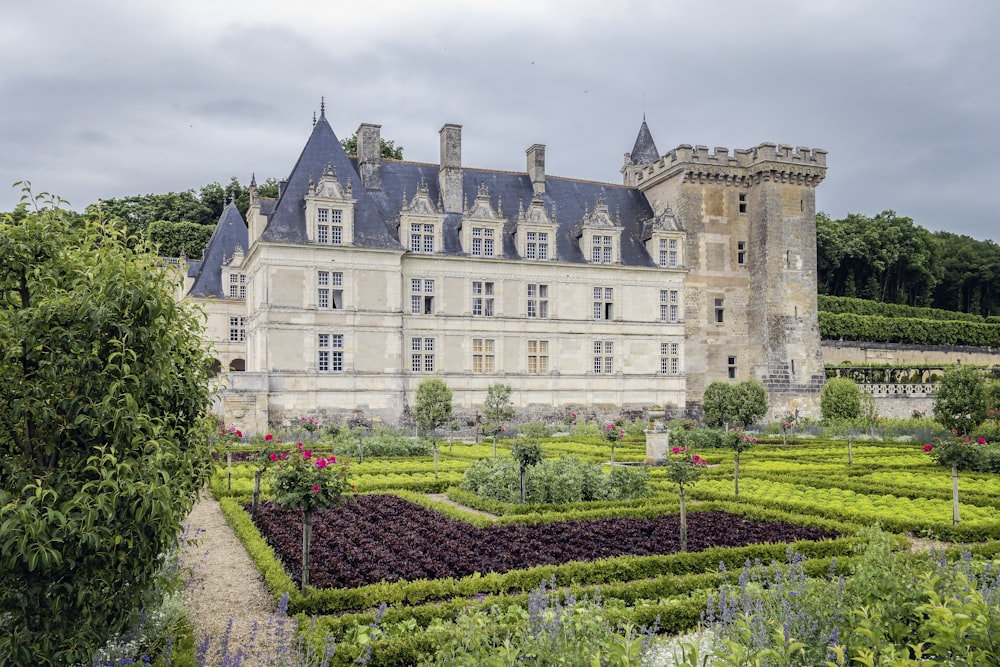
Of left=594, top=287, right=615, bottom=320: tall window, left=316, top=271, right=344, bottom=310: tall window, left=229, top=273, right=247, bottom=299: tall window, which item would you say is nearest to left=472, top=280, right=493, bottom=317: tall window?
left=594, top=287, right=615, bottom=320: tall window

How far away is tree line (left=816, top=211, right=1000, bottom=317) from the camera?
216ft

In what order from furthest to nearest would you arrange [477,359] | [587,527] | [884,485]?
[477,359], [884,485], [587,527]

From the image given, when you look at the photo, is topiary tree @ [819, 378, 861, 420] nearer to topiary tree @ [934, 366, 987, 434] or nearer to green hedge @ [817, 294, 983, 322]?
topiary tree @ [934, 366, 987, 434]

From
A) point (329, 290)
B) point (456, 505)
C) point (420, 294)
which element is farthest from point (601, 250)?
point (456, 505)

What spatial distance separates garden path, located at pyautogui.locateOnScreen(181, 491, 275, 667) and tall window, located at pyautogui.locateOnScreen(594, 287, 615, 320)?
28.3 meters

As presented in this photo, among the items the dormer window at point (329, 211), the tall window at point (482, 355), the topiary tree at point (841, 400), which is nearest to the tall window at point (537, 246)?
the tall window at point (482, 355)

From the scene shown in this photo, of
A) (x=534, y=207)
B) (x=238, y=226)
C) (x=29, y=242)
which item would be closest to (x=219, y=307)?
(x=238, y=226)

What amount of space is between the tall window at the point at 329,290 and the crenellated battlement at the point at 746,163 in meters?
19.3

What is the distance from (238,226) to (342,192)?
1348 centimetres

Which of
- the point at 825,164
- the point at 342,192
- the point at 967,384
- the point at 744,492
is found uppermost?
the point at 825,164

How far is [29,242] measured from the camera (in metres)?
5.79

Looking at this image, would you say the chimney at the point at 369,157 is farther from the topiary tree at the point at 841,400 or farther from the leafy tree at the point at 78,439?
the leafy tree at the point at 78,439

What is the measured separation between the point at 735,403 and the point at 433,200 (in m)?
16.9

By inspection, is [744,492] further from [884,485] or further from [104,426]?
[104,426]
